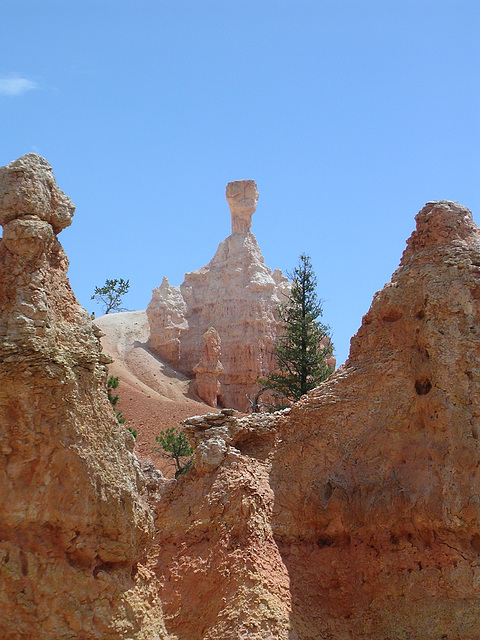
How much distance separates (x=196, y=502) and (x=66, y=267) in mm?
3628

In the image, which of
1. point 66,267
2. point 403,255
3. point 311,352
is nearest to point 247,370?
point 311,352

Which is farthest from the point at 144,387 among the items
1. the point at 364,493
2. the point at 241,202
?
the point at 364,493

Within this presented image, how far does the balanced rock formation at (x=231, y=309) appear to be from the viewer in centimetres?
4425

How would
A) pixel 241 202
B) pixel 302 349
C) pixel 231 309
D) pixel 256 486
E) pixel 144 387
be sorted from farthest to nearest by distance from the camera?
1. pixel 241 202
2. pixel 231 309
3. pixel 144 387
4. pixel 302 349
5. pixel 256 486

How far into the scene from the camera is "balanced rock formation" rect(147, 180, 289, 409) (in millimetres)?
44250

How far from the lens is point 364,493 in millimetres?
10945

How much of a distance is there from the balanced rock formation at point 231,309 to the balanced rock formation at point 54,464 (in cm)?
3501

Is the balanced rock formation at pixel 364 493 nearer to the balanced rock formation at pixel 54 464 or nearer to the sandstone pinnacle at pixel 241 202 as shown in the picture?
the balanced rock formation at pixel 54 464

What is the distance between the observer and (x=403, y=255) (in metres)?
12.2

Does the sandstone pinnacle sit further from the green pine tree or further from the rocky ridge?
the rocky ridge

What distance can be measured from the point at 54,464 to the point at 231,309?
38.1m

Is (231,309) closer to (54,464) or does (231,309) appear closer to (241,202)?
(241,202)

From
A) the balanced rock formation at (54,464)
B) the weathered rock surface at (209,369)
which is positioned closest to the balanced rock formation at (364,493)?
the balanced rock formation at (54,464)

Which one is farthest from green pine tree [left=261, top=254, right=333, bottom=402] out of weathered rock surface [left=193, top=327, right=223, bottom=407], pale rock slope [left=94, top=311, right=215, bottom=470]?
weathered rock surface [left=193, top=327, right=223, bottom=407]
